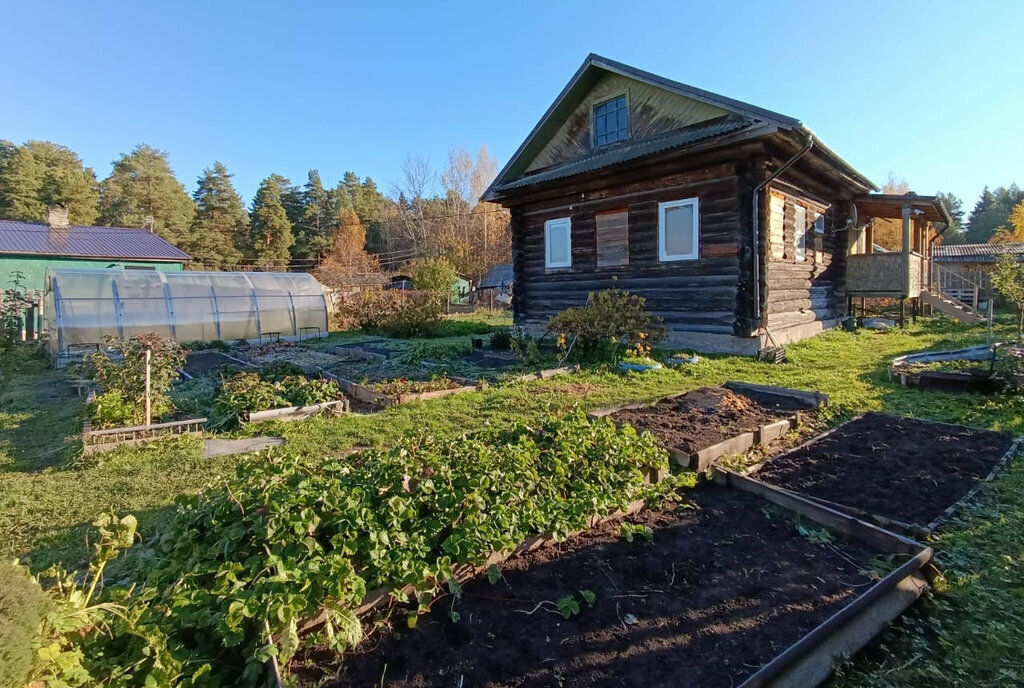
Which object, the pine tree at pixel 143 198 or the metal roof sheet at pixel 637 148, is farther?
the pine tree at pixel 143 198

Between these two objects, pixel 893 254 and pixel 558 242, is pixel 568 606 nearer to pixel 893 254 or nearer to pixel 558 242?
pixel 558 242

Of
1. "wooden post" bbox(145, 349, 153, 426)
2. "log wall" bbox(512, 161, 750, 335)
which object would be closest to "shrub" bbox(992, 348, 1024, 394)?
"log wall" bbox(512, 161, 750, 335)

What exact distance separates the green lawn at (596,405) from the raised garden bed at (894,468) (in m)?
0.23

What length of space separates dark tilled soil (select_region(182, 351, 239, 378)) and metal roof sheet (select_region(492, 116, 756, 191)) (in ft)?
25.9

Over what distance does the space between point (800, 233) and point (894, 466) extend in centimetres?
897

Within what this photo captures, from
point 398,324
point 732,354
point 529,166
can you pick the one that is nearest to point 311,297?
point 398,324

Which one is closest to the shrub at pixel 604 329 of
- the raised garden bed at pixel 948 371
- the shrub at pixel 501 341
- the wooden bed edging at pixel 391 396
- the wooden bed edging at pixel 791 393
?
the shrub at pixel 501 341

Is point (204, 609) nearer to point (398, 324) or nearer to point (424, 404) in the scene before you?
point (424, 404)

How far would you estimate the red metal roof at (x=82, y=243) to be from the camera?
24.9 meters

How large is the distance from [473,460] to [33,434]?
5.84 m

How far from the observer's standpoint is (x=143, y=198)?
4284 centimetres

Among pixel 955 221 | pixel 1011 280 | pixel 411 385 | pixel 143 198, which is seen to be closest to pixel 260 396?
pixel 411 385

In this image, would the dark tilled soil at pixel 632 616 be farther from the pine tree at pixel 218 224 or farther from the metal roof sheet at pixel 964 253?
the pine tree at pixel 218 224

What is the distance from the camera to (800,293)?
1170 cm
